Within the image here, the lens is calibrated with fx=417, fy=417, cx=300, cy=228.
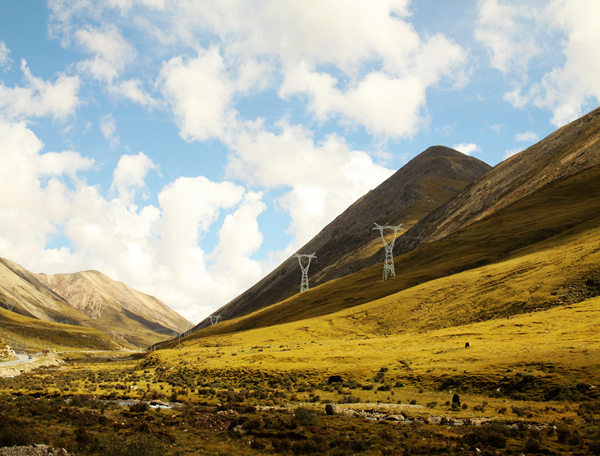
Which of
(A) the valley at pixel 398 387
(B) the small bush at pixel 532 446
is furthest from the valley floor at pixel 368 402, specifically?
(A) the valley at pixel 398 387

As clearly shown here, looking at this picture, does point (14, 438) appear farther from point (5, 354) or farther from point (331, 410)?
point (5, 354)

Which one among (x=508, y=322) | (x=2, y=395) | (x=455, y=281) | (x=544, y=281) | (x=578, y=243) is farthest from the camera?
(x=455, y=281)

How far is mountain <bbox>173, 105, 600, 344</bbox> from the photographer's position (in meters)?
78.4

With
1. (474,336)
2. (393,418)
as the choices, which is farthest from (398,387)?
(474,336)

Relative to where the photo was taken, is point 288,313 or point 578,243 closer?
point 578,243

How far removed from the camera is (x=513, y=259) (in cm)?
10481

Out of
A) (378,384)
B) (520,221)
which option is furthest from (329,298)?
(378,384)

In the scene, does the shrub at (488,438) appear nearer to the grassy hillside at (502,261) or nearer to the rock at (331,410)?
the rock at (331,410)

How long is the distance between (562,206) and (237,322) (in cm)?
13478

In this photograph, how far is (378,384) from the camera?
152 ft

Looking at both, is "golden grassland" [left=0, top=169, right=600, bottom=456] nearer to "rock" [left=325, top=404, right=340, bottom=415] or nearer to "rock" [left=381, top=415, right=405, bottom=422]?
"rock" [left=381, top=415, right=405, bottom=422]

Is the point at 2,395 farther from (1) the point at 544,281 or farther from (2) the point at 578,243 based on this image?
(2) the point at 578,243

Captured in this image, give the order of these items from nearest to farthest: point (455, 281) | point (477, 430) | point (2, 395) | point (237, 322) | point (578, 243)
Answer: point (477, 430) < point (2, 395) < point (578, 243) < point (455, 281) < point (237, 322)

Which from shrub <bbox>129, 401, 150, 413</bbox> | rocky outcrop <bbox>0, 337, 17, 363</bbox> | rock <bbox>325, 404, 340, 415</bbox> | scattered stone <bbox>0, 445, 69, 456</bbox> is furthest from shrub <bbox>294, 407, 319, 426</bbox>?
rocky outcrop <bbox>0, 337, 17, 363</bbox>
